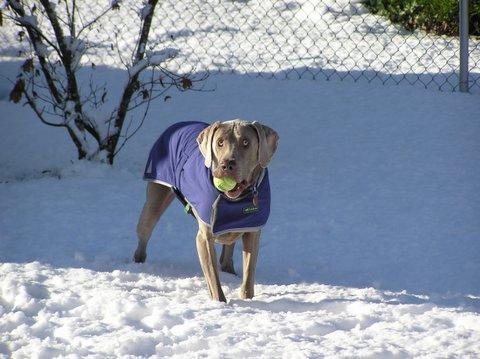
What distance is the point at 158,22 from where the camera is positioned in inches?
385

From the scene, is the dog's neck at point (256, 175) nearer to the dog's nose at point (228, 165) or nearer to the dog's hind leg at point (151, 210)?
the dog's nose at point (228, 165)

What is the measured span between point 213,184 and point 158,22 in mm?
5483

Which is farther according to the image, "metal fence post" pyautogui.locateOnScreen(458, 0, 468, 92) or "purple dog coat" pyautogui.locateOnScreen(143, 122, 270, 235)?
"metal fence post" pyautogui.locateOnScreen(458, 0, 468, 92)

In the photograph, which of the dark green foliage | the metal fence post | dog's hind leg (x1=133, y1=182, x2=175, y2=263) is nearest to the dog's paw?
dog's hind leg (x1=133, y1=182, x2=175, y2=263)

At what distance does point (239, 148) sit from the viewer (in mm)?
4559

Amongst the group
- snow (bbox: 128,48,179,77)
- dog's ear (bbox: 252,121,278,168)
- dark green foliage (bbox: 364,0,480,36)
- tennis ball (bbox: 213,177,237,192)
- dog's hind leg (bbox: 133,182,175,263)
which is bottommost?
dog's hind leg (bbox: 133,182,175,263)

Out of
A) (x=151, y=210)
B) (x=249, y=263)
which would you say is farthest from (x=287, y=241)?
(x=249, y=263)

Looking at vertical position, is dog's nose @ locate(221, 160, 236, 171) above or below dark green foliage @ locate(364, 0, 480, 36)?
below

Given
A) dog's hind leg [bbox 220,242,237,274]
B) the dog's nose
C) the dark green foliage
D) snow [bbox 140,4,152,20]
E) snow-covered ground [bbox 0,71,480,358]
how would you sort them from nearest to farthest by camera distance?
snow-covered ground [bbox 0,71,480,358] → the dog's nose → dog's hind leg [bbox 220,242,237,274] → snow [bbox 140,4,152,20] → the dark green foliage

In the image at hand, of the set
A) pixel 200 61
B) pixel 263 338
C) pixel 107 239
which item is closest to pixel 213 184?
pixel 263 338

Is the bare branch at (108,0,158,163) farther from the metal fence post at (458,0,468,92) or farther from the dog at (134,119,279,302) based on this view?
the metal fence post at (458,0,468,92)

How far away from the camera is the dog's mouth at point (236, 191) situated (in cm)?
459

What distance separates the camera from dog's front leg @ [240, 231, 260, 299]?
4781 millimetres

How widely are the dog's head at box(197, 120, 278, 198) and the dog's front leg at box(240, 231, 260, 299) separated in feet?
1.12
